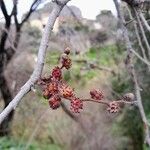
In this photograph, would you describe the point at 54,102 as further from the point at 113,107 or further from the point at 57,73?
the point at 113,107

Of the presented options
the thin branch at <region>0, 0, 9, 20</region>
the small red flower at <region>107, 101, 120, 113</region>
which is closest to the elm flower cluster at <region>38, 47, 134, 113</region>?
the small red flower at <region>107, 101, 120, 113</region>

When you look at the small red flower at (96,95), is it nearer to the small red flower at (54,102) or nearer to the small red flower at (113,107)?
the small red flower at (113,107)

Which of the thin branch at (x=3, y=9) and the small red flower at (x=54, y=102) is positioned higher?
the thin branch at (x=3, y=9)

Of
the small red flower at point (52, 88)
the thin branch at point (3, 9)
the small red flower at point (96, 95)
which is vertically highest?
the thin branch at point (3, 9)

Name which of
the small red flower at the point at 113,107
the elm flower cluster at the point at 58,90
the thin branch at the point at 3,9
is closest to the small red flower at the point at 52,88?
the elm flower cluster at the point at 58,90

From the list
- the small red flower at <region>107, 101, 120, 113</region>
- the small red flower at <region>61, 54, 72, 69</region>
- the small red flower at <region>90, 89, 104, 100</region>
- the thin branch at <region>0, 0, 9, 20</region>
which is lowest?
the small red flower at <region>107, 101, 120, 113</region>

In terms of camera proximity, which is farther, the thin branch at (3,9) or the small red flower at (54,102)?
the thin branch at (3,9)

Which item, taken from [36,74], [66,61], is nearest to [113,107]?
[66,61]

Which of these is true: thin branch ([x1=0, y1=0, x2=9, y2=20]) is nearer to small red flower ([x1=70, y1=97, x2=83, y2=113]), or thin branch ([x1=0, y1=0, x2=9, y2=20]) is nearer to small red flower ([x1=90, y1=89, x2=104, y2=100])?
small red flower ([x1=90, y1=89, x2=104, y2=100])

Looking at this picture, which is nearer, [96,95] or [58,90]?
[58,90]
